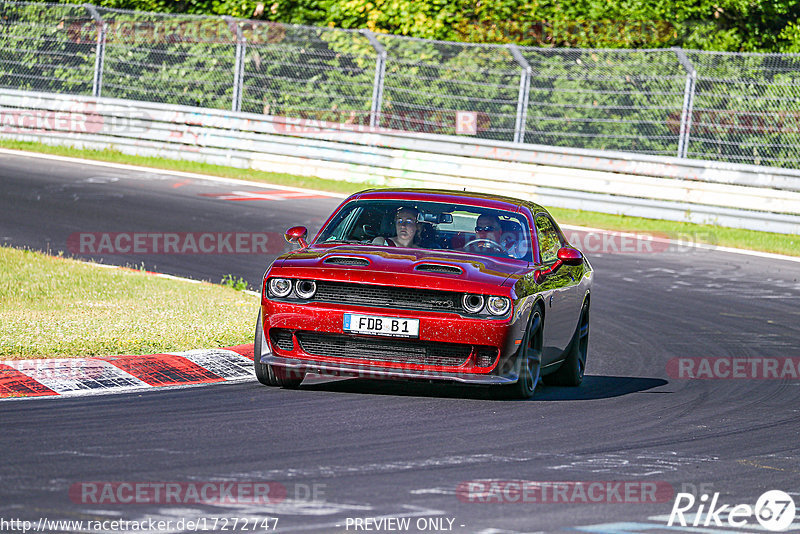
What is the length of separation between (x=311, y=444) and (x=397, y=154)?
54.1ft

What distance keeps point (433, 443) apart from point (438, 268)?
1703mm

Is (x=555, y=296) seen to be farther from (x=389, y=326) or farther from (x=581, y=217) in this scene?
(x=581, y=217)

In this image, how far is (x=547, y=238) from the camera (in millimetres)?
10406

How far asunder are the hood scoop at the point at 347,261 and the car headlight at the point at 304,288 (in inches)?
8.1

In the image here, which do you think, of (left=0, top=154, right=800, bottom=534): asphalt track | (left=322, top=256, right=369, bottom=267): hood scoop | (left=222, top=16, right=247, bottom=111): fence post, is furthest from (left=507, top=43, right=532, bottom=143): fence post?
(left=322, top=256, right=369, bottom=267): hood scoop

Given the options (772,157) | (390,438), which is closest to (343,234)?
(390,438)

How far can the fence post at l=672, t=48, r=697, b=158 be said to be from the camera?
2134 cm

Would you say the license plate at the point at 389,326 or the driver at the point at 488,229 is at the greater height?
the driver at the point at 488,229

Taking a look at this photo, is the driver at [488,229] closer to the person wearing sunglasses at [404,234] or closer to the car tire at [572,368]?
the person wearing sunglasses at [404,234]

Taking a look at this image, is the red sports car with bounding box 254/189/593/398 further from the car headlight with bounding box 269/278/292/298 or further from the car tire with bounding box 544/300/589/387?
the car tire with bounding box 544/300/589/387

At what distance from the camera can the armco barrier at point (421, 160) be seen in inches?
826

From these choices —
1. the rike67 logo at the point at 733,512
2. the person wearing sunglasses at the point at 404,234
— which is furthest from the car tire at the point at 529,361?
the rike67 logo at the point at 733,512

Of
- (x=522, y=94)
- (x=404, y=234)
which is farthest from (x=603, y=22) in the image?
(x=404, y=234)

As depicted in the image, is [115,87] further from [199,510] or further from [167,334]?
[199,510]
